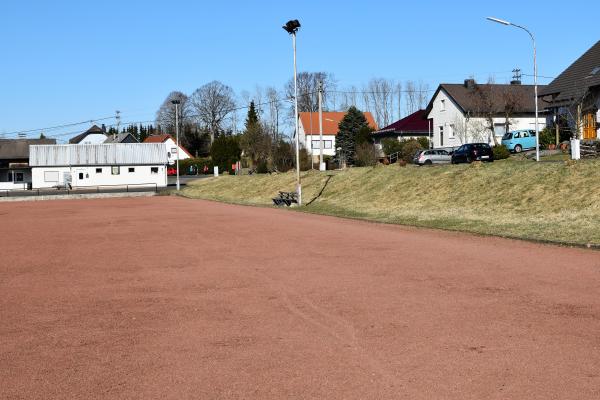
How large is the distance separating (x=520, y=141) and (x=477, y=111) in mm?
15134

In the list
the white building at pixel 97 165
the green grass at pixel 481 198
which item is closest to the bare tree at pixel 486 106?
the green grass at pixel 481 198

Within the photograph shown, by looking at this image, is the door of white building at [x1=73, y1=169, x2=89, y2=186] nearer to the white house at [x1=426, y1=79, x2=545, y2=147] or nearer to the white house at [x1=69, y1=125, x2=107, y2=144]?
the white house at [x1=426, y1=79, x2=545, y2=147]

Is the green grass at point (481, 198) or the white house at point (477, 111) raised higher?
the white house at point (477, 111)

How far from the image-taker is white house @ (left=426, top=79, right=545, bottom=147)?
6028 centimetres

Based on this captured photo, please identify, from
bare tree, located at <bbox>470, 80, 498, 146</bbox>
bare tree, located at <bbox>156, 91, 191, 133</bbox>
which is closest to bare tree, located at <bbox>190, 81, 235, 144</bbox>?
bare tree, located at <bbox>156, 91, 191, 133</bbox>

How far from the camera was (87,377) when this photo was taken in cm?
677

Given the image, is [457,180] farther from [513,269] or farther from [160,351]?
[160,351]

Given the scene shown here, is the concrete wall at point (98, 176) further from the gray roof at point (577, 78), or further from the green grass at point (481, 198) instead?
the gray roof at point (577, 78)

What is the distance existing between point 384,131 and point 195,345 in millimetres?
69840

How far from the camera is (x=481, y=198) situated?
93.1ft

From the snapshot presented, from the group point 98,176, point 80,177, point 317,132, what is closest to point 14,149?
point 80,177

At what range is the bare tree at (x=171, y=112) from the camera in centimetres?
13700

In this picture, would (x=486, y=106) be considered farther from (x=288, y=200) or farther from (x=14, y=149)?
(x=14, y=149)

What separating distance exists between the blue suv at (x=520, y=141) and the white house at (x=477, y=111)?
11994 millimetres
